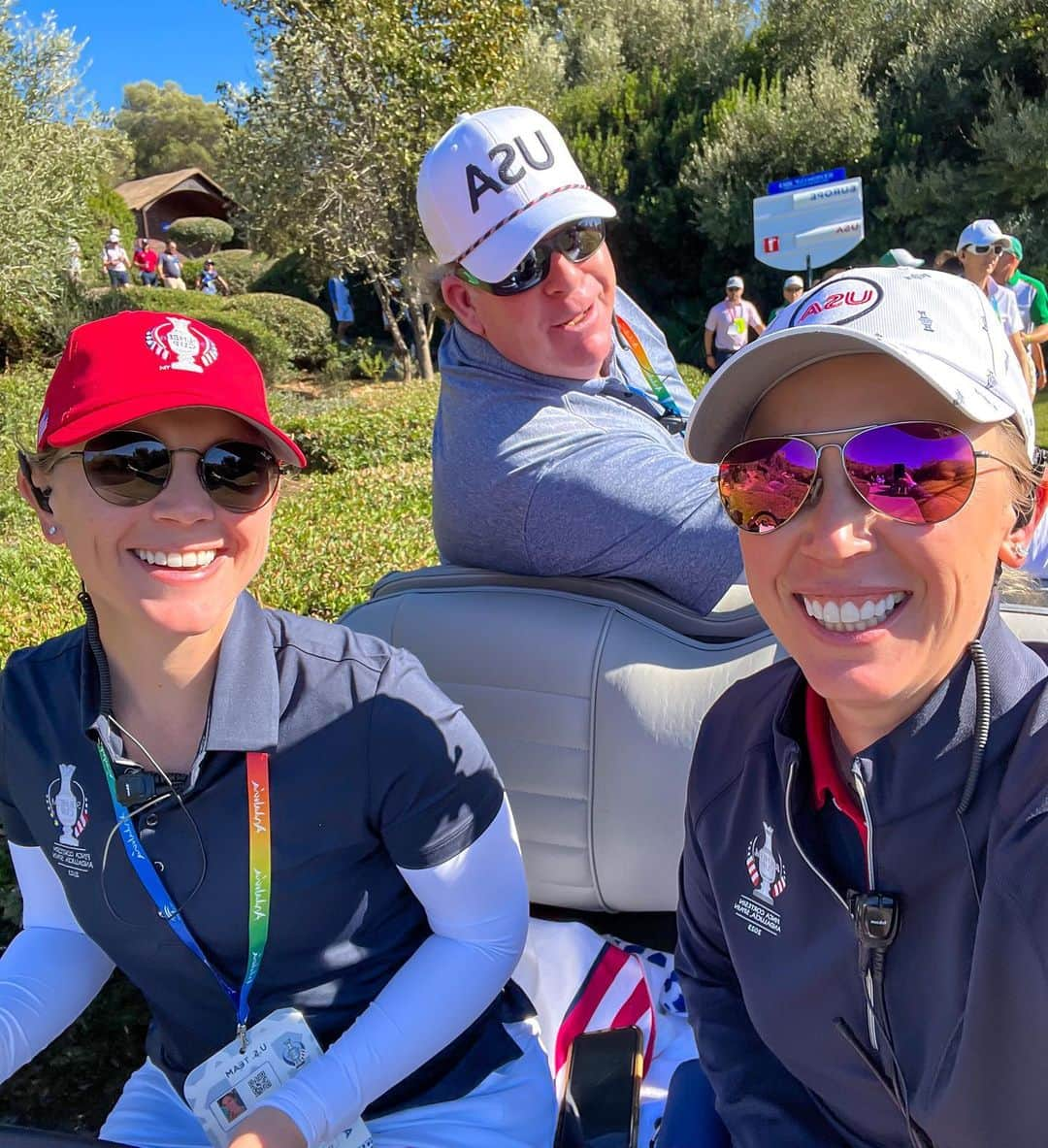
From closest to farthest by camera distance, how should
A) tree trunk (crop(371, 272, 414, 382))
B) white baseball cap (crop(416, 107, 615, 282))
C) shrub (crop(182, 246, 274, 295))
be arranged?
white baseball cap (crop(416, 107, 615, 282)) < tree trunk (crop(371, 272, 414, 382)) < shrub (crop(182, 246, 274, 295))

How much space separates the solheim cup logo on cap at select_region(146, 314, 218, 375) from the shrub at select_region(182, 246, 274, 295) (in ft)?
91.2

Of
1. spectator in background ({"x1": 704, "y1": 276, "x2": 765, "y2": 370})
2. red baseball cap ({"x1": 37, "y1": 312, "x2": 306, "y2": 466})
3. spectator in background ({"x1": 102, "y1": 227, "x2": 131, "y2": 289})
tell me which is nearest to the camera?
red baseball cap ({"x1": 37, "y1": 312, "x2": 306, "y2": 466})

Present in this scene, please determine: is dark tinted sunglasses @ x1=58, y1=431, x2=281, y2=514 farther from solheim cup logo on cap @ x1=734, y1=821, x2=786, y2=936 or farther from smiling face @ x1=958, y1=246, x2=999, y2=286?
smiling face @ x1=958, y1=246, x2=999, y2=286

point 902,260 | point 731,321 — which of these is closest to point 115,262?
point 731,321

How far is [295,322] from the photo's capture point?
1917 cm

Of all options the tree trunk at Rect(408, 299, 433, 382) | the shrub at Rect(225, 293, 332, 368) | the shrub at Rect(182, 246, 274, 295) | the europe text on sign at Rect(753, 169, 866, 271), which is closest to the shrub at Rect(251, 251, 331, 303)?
the shrub at Rect(182, 246, 274, 295)

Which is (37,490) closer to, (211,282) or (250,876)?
(250,876)

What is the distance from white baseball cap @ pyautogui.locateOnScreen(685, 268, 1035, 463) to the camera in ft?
3.77

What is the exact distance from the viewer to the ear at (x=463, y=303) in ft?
8.07

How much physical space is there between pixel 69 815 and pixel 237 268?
102 feet

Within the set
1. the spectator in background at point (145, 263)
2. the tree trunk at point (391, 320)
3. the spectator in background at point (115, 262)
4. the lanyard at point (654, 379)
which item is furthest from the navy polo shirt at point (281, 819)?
the spectator in background at point (145, 263)

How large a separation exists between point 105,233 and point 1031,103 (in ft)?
72.1

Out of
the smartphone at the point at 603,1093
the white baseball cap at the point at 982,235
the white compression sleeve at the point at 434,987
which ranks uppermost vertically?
the white baseball cap at the point at 982,235

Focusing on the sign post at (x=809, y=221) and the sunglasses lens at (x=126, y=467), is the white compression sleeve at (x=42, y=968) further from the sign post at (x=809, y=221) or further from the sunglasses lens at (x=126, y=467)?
the sign post at (x=809, y=221)
